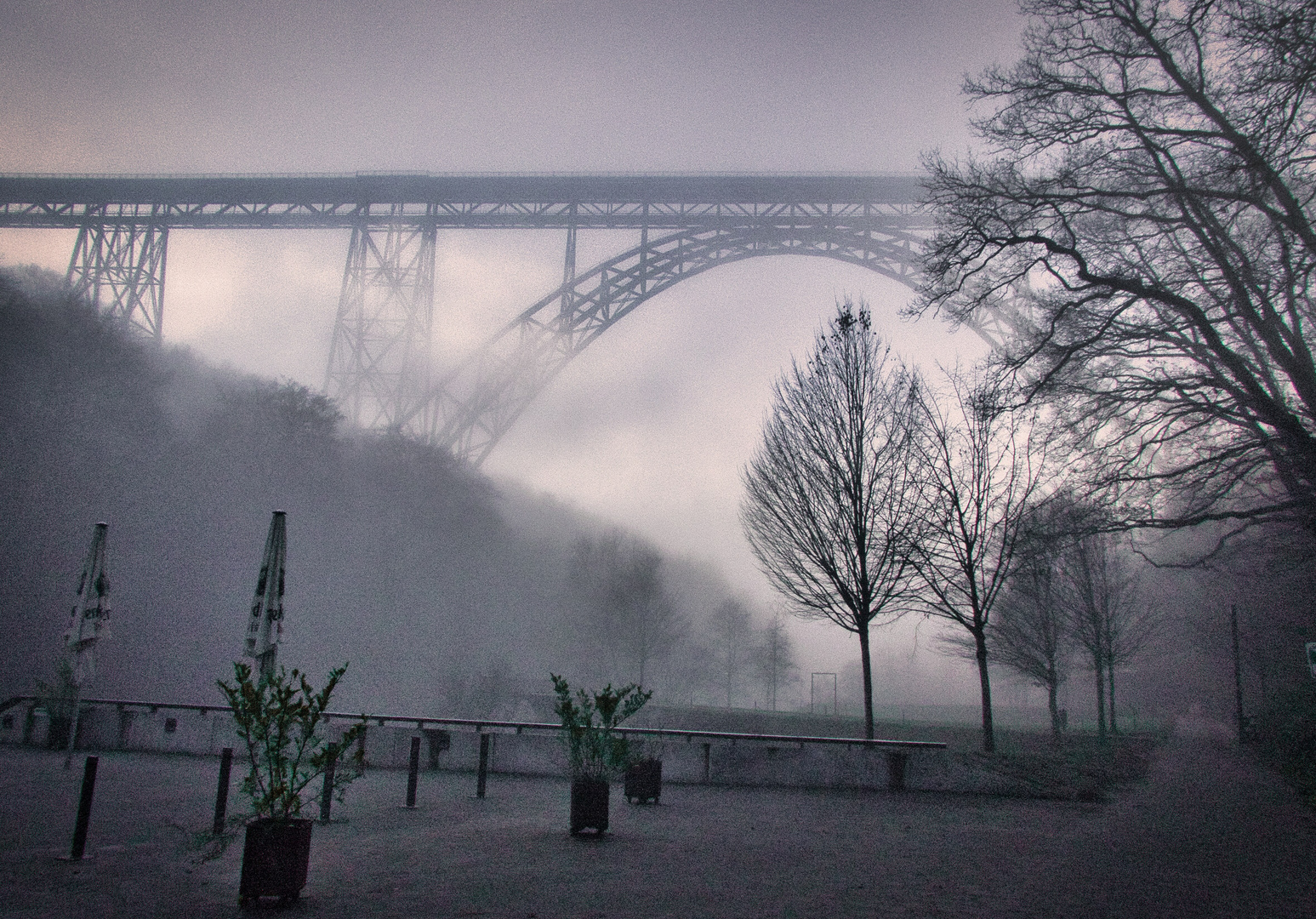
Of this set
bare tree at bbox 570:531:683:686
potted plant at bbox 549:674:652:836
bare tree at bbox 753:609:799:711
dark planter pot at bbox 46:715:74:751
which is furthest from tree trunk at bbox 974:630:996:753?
bare tree at bbox 753:609:799:711

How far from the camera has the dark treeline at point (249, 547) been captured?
25406 mm

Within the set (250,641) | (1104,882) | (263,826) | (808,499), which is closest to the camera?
(263,826)

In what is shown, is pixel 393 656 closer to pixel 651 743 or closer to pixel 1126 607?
pixel 651 743

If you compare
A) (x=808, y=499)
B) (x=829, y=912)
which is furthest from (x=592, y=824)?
(x=808, y=499)

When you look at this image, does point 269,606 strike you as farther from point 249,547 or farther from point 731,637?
point 731,637

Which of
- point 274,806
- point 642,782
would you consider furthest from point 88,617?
Answer: point 274,806

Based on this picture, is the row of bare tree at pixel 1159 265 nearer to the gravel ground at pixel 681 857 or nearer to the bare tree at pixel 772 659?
the gravel ground at pixel 681 857

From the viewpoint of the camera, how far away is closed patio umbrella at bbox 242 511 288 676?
30.8ft

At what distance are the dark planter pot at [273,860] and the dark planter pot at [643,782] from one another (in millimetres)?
5624

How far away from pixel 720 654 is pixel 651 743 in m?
47.4

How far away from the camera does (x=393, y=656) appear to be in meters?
34.8

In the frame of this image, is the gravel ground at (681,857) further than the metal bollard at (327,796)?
No

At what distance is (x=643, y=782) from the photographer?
1046 centimetres

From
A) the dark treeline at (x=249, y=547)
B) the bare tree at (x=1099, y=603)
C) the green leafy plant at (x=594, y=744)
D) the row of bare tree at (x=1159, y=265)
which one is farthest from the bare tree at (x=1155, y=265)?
the dark treeline at (x=249, y=547)
